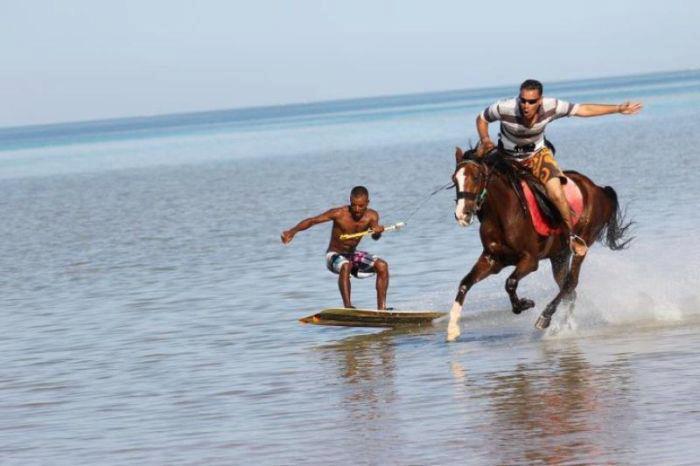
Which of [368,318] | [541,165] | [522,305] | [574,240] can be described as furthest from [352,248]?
[541,165]

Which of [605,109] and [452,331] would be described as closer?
[605,109]

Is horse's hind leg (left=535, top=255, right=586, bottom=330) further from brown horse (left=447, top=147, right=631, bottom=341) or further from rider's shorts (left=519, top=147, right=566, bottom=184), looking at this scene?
rider's shorts (left=519, top=147, right=566, bottom=184)

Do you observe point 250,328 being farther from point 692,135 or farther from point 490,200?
point 692,135

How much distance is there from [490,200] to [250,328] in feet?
12.5

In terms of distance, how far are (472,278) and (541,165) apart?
3.72 feet

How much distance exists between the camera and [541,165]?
1329 cm

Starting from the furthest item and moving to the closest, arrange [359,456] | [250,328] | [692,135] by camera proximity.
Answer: [692,135]
[250,328]
[359,456]

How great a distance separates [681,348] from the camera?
12234mm

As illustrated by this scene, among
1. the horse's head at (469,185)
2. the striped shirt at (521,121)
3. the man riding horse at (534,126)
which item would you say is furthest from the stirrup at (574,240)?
the horse's head at (469,185)

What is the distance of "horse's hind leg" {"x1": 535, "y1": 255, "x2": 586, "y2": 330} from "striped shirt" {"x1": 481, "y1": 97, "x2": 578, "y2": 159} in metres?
1.23

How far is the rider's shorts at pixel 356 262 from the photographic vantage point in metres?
15.3

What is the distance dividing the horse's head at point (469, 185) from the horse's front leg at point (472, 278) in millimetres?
709

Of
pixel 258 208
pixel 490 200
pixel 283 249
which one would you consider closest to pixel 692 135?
pixel 258 208

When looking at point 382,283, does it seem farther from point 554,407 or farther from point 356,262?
point 554,407
